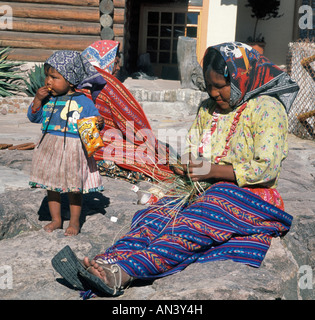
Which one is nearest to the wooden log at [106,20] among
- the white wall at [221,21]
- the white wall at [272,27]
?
the white wall at [221,21]

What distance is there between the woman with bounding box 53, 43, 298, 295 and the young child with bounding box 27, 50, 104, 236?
590mm

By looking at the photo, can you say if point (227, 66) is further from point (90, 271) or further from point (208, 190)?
point (90, 271)

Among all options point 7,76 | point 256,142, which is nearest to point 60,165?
point 256,142

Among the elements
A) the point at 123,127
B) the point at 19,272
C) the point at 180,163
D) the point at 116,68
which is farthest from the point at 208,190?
the point at 116,68

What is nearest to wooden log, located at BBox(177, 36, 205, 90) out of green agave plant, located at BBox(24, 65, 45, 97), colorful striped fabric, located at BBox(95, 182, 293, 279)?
green agave plant, located at BBox(24, 65, 45, 97)

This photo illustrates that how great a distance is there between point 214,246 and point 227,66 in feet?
3.60

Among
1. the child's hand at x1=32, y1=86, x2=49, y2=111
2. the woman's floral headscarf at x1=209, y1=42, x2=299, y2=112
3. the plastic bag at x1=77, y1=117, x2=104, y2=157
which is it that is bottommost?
the plastic bag at x1=77, y1=117, x2=104, y2=157

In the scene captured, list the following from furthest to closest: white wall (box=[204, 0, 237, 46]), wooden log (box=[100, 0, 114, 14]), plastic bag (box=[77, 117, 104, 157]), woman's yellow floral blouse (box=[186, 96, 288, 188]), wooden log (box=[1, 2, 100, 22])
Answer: white wall (box=[204, 0, 237, 46]), wooden log (box=[1, 2, 100, 22]), wooden log (box=[100, 0, 114, 14]), plastic bag (box=[77, 117, 104, 157]), woman's yellow floral blouse (box=[186, 96, 288, 188])

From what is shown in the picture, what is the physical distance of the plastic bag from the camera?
3427 mm

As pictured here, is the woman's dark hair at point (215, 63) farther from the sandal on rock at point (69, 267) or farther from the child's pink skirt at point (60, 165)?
the sandal on rock at point (69, 267)

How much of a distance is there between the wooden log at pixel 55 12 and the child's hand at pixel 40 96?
7.32 metres

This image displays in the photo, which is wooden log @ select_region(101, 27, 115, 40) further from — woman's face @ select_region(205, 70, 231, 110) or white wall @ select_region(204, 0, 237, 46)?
woman's face @ select_region(205, 70, 231, 110)

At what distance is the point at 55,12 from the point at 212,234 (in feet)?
28.0

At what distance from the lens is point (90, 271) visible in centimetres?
278
